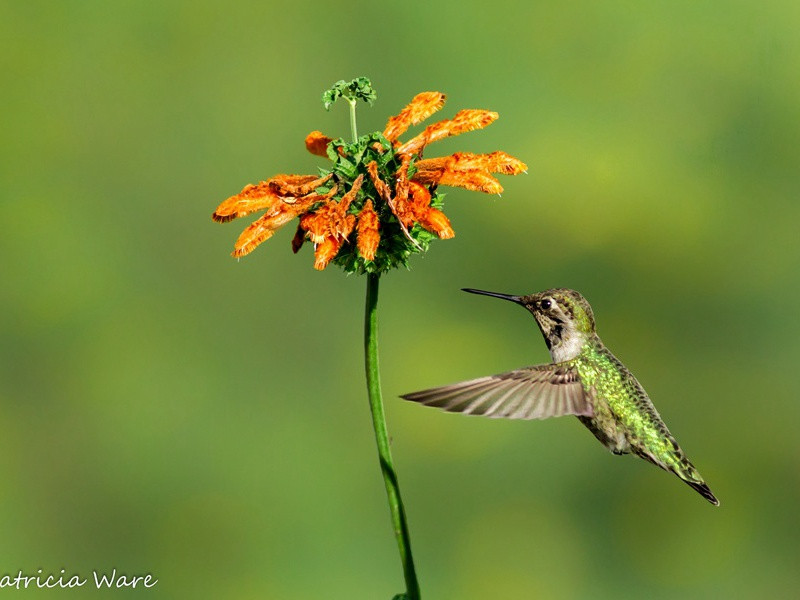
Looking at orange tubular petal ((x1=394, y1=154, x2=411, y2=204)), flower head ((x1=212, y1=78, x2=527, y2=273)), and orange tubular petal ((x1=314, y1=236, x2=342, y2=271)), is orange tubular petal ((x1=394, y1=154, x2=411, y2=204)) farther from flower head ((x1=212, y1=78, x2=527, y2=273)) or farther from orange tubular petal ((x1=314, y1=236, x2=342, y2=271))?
orange tubular petal ((x1=314, y1=236, x2=342, y2=271))

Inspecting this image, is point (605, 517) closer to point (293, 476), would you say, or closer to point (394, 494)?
point (293, 476)

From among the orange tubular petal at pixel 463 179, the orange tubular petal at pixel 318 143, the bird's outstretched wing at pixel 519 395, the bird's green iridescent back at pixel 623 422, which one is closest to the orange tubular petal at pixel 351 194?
the orange tubular petal at pixel 463 179

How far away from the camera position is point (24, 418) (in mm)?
5090

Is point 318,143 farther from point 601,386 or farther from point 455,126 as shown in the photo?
point 601,386

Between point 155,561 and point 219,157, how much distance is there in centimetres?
228

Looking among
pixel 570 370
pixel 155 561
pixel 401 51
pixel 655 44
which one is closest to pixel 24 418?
pixel 155 561

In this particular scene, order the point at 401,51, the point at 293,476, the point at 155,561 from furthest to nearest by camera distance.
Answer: the point at 401,51
the point at 293,476
the point at 155,561

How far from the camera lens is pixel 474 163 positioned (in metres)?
2.22

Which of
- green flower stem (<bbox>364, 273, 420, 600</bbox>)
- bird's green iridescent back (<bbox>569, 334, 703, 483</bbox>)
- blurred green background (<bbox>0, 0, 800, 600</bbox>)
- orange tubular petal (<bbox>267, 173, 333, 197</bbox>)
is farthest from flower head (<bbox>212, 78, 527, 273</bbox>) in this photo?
blurred green background (<bbox>0, 0, 800, 600</bbox>)

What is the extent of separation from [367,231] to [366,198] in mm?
161

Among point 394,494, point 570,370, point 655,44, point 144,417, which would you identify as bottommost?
point 394,494

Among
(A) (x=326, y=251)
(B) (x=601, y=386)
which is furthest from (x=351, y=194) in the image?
(B) (x=601, y=386)

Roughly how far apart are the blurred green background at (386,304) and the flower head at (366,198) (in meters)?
2.78

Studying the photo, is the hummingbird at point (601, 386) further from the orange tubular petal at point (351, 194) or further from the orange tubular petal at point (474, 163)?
the orange tubular petal at point (351, 194)
